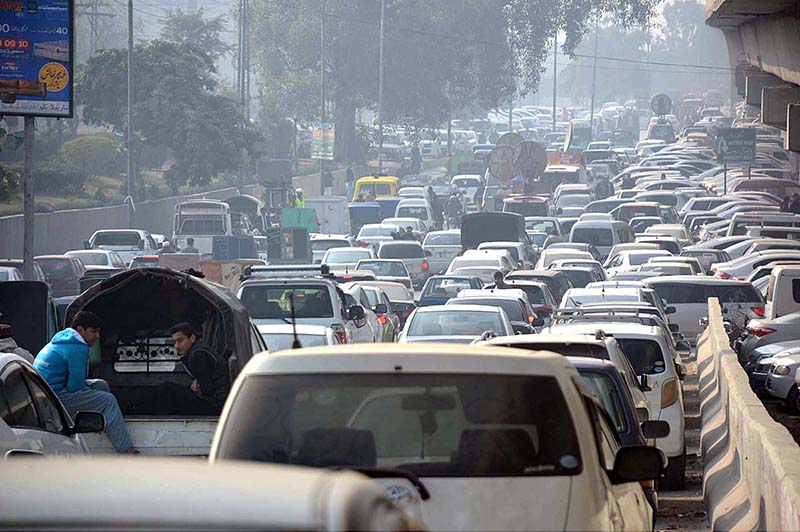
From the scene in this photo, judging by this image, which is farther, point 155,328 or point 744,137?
point 744,137

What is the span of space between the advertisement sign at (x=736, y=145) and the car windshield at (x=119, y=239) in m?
28.1

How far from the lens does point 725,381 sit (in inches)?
618

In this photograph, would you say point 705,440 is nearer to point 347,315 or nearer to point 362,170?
point 347,315

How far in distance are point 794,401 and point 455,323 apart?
4553 mm

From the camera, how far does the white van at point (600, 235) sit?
46406 millimetres

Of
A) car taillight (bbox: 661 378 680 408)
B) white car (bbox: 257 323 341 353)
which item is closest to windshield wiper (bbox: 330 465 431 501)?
car taillight (bbox: 661 378 680 408)

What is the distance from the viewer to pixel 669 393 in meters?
15.2

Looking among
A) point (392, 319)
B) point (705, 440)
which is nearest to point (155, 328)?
point (705, 440)

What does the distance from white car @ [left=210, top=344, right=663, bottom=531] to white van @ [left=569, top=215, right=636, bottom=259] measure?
1601 inches

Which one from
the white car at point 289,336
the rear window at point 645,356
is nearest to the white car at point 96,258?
the white car at point 289,336

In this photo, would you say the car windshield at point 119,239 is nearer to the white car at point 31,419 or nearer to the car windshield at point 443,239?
the car windshield at point 443,239

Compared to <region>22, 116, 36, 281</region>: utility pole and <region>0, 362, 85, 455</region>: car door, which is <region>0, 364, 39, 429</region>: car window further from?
<region>22, 116, 36, 281</region>: utility pole

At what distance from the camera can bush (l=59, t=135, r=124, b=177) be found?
69.6 meters

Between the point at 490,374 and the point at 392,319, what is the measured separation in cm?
2135
